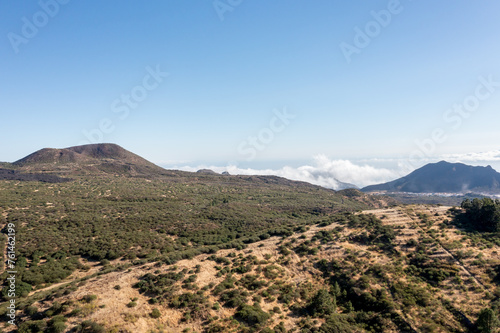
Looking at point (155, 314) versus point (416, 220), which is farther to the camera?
point (416, 220)

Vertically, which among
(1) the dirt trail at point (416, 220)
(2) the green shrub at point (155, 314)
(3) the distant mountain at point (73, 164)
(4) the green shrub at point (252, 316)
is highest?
(3) the distant mountain at point (73, 164)

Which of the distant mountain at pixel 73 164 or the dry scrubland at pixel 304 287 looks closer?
the dry scrubland at pixel 304 287

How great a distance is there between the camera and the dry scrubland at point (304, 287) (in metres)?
22.4

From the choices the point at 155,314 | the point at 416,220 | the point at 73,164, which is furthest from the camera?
the point at 73,164

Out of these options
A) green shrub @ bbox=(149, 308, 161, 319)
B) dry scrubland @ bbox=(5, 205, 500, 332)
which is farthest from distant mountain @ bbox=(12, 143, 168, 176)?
green shrub @ bbox=(149, 308, 161, 319)

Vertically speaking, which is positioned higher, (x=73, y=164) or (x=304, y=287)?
(x=73, y=164)

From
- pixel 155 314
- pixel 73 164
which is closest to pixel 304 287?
pixel 155 314

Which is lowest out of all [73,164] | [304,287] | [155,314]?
[304,287]

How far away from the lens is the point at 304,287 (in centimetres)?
2966

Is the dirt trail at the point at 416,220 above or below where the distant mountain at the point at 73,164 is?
below

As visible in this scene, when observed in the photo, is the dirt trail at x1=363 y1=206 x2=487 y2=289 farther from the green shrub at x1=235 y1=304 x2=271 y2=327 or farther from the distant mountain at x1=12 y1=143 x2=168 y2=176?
the distant mountain at x1=12 y1=143 x2=168 y2=176

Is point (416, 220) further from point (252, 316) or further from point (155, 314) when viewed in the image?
point (155, 314)

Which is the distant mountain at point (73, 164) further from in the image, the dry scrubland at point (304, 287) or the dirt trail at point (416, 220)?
the dirt trail at point (416, 220)

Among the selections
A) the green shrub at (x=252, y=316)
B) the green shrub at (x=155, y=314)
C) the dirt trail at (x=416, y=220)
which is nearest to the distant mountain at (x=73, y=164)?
the green shrub at (x=155, y=314)
